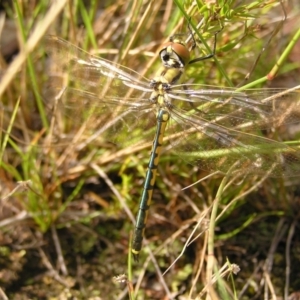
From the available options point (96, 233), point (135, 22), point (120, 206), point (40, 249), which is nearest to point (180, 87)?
point (135, 22)

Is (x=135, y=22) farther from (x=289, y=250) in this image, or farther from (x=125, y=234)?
(x=289, y=250)

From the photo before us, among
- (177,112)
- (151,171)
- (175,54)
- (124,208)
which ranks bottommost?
(124,208)

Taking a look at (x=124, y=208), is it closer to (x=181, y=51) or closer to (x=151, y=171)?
(x=151, y=171)

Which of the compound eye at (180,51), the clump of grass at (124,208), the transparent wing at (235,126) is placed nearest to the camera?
the transparent wing at (235,126)

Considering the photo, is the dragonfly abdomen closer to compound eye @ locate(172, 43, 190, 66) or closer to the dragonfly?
the dragonfly

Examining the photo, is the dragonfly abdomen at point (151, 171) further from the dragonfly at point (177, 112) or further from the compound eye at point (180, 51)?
the compound eye at point (180, 51)

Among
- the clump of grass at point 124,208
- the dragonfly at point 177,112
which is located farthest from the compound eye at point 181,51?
the clump of grass at point 124,208

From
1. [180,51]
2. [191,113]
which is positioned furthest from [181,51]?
[191,113]

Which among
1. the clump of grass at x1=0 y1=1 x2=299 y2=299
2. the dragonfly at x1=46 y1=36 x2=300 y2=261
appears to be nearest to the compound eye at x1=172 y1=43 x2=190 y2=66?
the dragonfly at x1=46 y1=36 x2=300 y2=261
